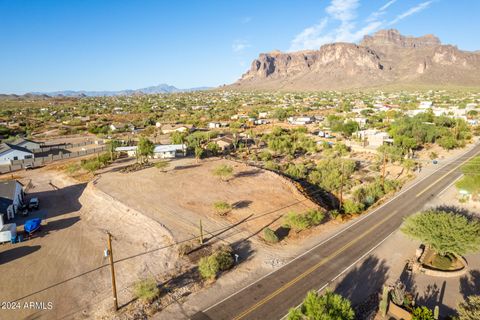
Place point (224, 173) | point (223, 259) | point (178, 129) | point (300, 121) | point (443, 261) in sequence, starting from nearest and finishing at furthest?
1. point (443, 261)
2. point (223, 259)
3. point (224, 173)
4. point (178, 129)
5. point (300, 121)

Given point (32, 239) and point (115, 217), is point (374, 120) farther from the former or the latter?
point (32, 239)

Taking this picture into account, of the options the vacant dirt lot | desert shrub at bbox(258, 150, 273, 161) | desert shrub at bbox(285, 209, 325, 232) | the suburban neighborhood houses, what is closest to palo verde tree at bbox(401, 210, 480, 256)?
the suburban neighborhood houses

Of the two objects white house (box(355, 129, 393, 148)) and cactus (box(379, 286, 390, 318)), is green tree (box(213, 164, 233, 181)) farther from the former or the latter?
white house (box(355, 129, 393, 148))

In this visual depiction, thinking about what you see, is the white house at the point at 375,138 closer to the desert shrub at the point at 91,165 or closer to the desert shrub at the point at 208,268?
the desert shrub at the point at 208,268

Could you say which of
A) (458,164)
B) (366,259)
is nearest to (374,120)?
(458,164)

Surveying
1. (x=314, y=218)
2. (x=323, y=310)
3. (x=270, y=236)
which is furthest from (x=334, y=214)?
(x=323, y=310)

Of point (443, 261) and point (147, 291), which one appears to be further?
point (443, 261)

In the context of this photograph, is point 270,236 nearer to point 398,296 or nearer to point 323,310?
point 398,296
